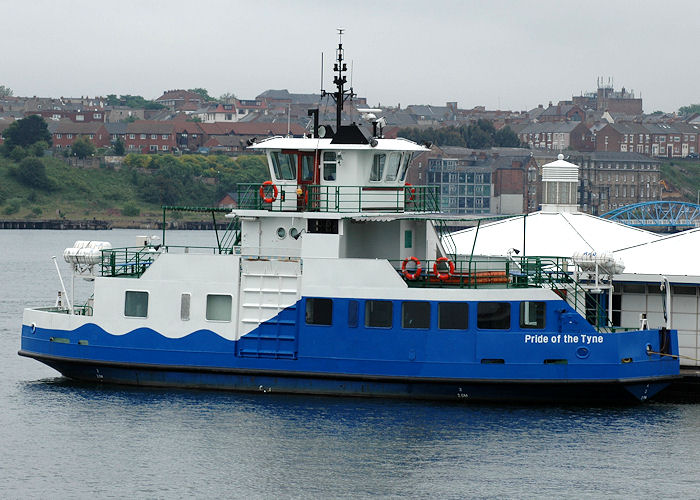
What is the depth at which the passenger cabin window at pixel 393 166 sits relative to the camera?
105ft

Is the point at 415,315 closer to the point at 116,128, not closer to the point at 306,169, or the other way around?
the point at 306,169

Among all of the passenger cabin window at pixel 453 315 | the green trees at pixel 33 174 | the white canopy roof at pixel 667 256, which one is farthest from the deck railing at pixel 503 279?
the green trees at pixel 33 174

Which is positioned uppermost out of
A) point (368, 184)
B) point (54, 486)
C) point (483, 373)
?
point (368, 184)

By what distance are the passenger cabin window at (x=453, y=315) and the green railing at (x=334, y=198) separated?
3.41 m

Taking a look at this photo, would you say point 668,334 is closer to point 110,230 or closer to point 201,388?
point 201,388

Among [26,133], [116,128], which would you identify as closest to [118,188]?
[26,133]

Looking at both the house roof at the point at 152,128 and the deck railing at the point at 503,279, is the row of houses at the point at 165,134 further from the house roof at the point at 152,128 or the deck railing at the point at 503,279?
the deck railing at the point at 503,279

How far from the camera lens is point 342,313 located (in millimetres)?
29844

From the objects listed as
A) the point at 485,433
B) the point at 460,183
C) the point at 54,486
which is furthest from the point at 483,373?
the point at 460,183

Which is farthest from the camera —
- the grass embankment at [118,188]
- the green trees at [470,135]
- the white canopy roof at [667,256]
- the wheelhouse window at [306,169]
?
the green trees at [470,135]

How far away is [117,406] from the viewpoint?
30.0 meters

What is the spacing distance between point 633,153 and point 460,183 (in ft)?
109

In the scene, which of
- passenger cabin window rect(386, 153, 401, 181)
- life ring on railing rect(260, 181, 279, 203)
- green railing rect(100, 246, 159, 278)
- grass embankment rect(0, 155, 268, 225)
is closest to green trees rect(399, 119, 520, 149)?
grass embankment rect(0, 155, 268, 225)

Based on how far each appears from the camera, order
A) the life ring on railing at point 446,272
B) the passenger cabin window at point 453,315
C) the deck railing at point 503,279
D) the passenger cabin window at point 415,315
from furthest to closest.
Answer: the life ring on railing at point 446,272 < the deck railing at point 503,279 < the passenger cabin window at point 415,315 < the passenger cabin window at point 453,315
